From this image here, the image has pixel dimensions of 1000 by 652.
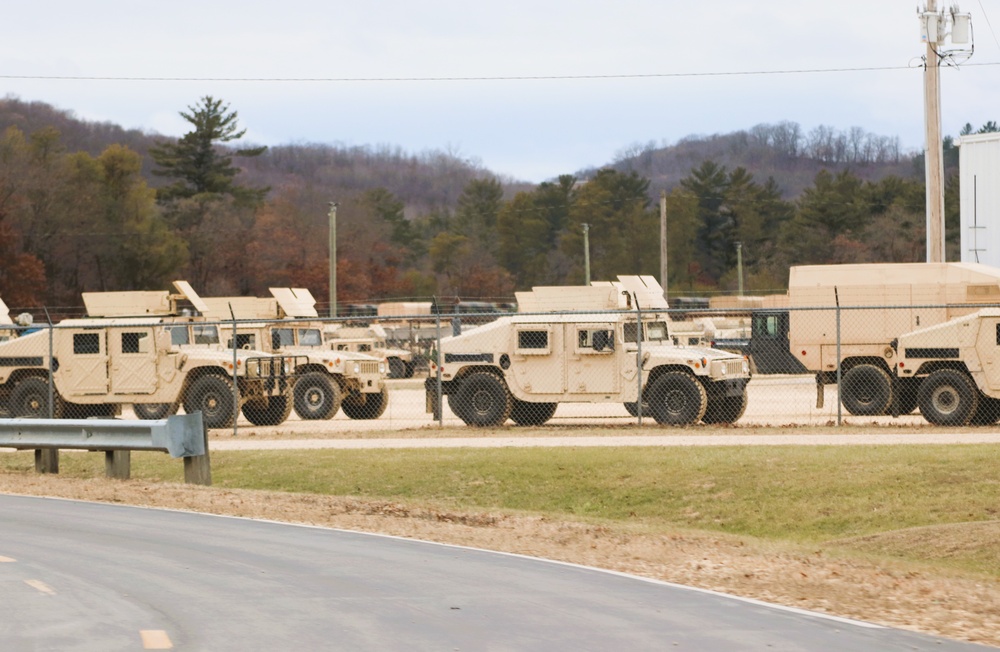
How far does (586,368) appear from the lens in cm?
2519

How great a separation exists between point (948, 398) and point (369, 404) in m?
11.9

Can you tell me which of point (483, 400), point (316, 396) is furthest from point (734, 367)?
point (316, 396)

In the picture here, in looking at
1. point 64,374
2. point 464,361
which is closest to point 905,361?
point 464,361

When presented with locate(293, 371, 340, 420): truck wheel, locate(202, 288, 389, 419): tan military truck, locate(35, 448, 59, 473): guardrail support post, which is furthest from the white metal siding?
locate(35, 448, 59, 473): guardrail support post

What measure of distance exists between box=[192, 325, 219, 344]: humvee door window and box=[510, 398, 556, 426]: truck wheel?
6824mm

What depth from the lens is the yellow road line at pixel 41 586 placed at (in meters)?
9.58

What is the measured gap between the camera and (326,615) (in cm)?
867

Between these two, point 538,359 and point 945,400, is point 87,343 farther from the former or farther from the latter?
point 945,400

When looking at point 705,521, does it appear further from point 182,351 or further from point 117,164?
point 117,164

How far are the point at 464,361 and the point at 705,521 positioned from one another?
32.8ft

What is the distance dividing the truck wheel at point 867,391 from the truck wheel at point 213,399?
1164 centimetres

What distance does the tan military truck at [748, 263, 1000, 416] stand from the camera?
90.5 feet

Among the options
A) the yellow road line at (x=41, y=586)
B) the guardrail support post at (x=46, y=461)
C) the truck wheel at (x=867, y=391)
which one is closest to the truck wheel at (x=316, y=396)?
the guardrail support post at (x=46, y=461)

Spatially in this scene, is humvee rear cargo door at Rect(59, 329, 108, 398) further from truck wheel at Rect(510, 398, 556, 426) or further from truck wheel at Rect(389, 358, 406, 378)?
truck wheel at Rect(389, 358, 406, 378)
